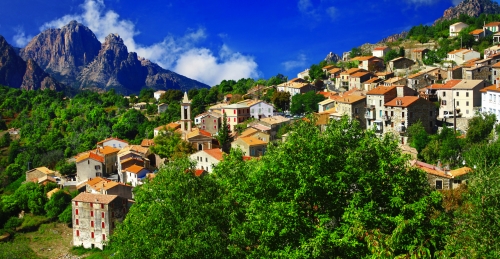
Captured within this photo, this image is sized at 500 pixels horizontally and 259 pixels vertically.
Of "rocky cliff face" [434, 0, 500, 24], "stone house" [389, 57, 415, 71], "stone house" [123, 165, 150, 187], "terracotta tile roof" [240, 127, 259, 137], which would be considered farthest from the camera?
"rocky cliff face" [434, 0, 500, 24]

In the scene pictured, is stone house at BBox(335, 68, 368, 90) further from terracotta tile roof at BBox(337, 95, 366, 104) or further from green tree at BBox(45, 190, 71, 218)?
green tree at BBox(45, 190, 71, 218)

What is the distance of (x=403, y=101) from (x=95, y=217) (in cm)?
1983

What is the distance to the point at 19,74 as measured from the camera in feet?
454

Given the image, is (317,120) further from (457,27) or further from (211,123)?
(457,27)

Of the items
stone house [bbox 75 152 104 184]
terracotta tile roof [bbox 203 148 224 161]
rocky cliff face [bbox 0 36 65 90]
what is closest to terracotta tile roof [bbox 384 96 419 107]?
terracotta tile roof [bbox 203 148 224 161]

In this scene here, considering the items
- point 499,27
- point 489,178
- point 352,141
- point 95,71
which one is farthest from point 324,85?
point 95,71

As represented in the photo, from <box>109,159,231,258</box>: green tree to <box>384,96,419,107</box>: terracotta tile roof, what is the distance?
19642 millimetres

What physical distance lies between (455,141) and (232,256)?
62.3ft

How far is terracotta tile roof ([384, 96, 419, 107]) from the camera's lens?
108ft

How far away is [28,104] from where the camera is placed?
248ft

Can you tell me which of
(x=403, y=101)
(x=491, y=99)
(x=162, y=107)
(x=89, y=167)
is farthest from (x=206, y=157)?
(x=162, y=107)

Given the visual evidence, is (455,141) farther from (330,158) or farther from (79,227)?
(79,227)

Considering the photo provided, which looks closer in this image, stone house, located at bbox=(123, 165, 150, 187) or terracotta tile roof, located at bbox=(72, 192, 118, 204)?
terracotta tile roof, located at bbox=(72, 192, 118, 204)

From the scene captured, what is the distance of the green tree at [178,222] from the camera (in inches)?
534
